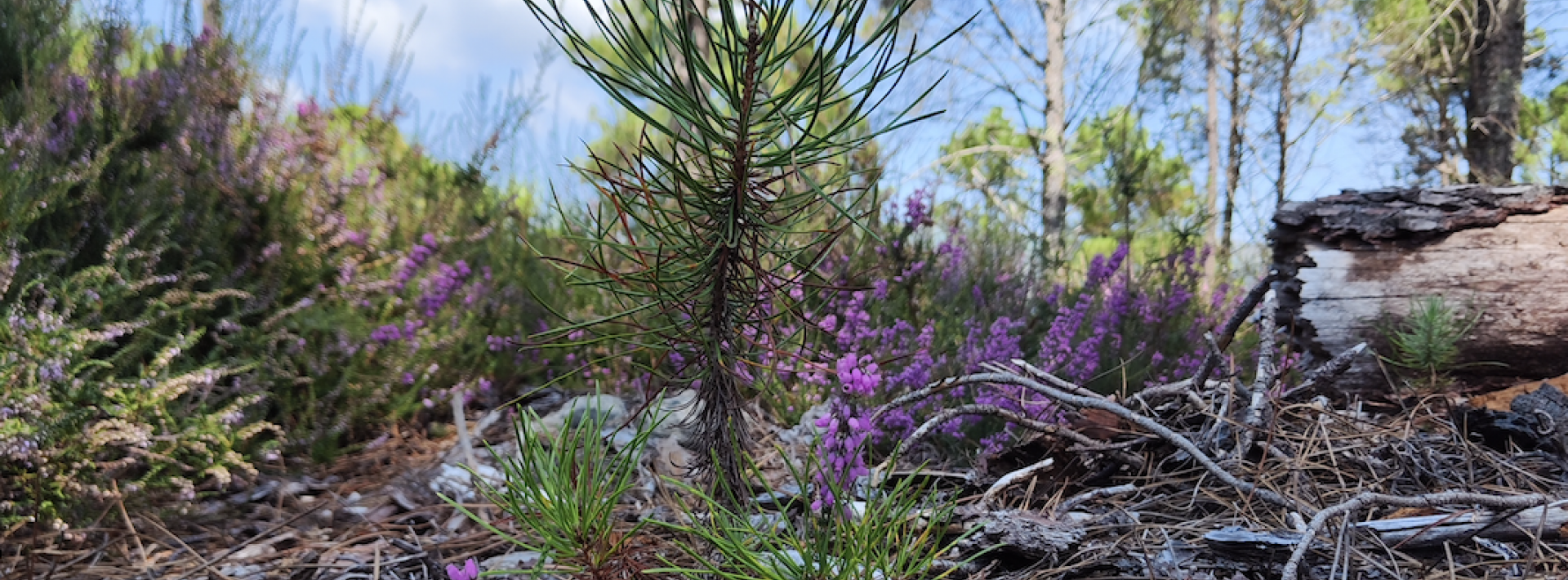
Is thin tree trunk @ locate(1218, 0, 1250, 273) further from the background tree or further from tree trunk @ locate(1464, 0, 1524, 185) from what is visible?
tree trunk @ locate(1464, 0, 1524, 185)

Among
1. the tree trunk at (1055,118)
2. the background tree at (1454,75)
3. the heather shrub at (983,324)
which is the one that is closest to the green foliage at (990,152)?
the tree trunk at (1055,118)

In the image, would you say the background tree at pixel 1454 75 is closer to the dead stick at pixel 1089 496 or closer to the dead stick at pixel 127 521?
the dead stick at pixel 1089 496

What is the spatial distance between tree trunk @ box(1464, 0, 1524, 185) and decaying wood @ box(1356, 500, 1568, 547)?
9.05m

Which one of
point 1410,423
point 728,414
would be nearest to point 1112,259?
point 1410,423

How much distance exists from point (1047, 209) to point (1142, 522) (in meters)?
9.92

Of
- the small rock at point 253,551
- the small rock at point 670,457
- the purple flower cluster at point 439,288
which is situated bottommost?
the small rock at point 253,551

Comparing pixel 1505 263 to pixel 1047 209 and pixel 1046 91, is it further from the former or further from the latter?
pixel 1046 91

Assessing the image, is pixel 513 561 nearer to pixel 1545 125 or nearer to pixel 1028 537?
pixel 1028 537

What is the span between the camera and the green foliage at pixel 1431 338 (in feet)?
8.00

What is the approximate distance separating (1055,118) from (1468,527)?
11.0 metres

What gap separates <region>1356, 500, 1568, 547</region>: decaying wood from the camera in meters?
1.17

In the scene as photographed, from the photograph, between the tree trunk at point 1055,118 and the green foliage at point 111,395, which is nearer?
the green foliage at point 111,395

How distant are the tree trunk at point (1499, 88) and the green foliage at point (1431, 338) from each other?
724 cm

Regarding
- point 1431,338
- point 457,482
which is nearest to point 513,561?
point 457,482
